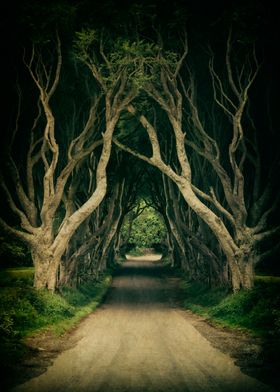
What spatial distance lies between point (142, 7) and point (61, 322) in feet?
41.7

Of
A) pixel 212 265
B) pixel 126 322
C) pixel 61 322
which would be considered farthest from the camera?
pixel 212 265

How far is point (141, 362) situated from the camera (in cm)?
898

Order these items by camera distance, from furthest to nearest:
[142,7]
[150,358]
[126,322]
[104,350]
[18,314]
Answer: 1. [142,7]
2. [126,322]
3. [18,314]
4. [104,350]
5. [150,358]

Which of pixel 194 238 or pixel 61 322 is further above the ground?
pixel 194 238

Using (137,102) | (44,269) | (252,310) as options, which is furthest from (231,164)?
(44,269)

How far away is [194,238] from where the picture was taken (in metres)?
21.1

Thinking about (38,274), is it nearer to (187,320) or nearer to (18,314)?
(18,314)

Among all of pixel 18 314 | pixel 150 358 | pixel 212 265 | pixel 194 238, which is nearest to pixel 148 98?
pixel 194 238

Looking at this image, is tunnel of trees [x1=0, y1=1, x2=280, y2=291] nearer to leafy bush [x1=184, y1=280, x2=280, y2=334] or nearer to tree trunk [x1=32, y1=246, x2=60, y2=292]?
tree trunk [x1=32, y1=246, x2=60, y2=292]

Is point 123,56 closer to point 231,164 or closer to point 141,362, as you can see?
point 231,164

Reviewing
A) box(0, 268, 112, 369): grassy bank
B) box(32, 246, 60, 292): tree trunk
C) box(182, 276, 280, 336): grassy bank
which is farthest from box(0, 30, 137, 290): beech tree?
box(182, 276, 280, 336): grassy bank

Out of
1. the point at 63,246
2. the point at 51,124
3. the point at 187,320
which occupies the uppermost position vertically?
the point at 51,124

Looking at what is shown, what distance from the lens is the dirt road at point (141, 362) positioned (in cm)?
733

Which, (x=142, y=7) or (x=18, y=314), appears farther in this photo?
(x=142, y=7)
